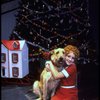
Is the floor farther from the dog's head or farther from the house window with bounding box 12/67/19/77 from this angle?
the dog's head

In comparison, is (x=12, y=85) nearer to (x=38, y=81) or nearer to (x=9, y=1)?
(x=38, y=81)

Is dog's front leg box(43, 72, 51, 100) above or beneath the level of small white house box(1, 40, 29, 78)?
beneath

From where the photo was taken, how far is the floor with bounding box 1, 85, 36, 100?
1589 mm

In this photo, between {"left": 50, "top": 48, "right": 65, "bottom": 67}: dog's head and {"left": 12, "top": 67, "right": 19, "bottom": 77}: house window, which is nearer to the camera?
{"left": 50, "top": 48, "right": 65, "bottom": 67}: dog's head

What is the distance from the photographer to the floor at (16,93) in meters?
1.59

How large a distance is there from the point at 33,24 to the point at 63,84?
36cm

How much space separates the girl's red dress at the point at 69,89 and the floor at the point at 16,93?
13 cm

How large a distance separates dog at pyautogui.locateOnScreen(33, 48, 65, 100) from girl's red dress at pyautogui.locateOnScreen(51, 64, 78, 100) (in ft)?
0.10

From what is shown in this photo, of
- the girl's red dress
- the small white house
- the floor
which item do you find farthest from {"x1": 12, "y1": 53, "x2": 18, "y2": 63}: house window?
the girl's red dress

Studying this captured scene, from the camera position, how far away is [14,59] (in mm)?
1585

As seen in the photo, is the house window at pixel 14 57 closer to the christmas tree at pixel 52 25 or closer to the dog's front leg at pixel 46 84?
the christmas tree at pixel 52 25

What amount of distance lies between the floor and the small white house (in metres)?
0.06

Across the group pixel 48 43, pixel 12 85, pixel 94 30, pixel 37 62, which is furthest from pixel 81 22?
pixel 12 85

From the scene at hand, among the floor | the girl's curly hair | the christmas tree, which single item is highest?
the christmas tree
